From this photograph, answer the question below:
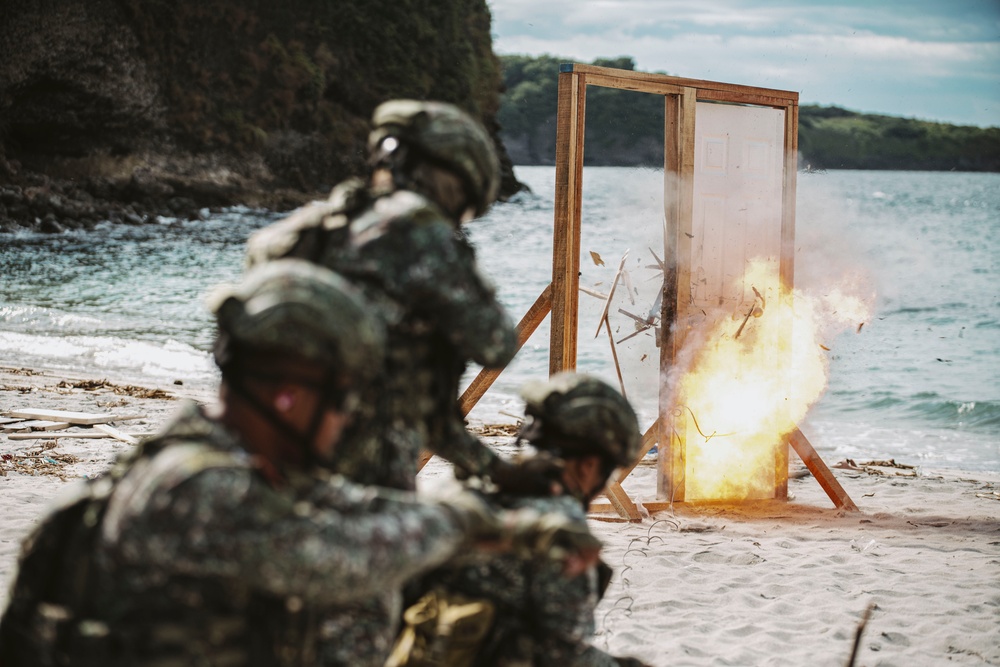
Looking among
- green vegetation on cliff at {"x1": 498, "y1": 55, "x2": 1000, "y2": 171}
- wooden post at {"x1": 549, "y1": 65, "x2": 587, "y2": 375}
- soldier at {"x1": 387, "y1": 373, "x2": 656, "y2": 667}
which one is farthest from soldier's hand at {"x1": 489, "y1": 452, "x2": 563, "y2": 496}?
green vegetation on cliff at {"x1": 498, "y1": 55, "x2": 1000, "y2": 171}

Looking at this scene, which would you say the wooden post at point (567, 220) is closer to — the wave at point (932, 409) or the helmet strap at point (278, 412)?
the helmet strap at point (278, 412)

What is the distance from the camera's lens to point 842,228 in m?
8.37

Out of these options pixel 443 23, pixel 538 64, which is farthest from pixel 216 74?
pixel 538 64

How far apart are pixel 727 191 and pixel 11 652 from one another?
20.6ft

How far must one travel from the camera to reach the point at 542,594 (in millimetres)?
3178

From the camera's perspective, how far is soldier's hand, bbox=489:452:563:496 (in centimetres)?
328

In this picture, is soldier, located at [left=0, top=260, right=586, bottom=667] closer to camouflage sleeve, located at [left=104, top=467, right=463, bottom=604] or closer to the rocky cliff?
camouflage sleeve, located at [left=104, top=467, right=463, bottom=604]

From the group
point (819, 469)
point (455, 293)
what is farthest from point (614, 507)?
point (455, 293)

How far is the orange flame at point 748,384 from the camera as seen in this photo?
767 cm

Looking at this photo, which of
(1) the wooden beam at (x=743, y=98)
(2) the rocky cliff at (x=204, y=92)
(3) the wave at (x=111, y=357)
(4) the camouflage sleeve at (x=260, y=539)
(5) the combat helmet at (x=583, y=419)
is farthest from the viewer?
(2) the rocky cliff at (x=204, y=92)

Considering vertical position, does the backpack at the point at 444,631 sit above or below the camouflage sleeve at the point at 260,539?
below

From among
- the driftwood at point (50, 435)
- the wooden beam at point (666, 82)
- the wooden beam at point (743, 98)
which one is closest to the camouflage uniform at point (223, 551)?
the wooden beam at point (666, 82)

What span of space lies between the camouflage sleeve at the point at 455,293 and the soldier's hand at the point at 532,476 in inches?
19.4

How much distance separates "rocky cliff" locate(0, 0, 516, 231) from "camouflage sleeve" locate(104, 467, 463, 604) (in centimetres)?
A: 3406
